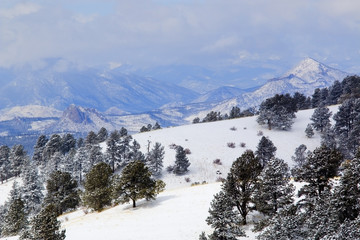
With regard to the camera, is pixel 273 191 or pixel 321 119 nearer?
pixel 273 191

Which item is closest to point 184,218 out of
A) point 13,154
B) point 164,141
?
point 164,141

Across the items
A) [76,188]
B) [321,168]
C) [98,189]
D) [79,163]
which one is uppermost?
[79,163]

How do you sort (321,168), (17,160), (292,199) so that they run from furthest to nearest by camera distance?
(17,160) → (292,199) → (321,168)

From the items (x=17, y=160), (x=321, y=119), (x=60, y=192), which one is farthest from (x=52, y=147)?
(x=321, y=119)

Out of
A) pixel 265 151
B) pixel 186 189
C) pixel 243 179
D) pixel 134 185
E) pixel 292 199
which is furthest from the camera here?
pixel 265 151

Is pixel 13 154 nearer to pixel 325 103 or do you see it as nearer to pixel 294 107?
pixel 294 107

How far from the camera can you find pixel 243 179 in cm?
3080

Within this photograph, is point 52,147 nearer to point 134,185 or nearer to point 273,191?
point 134,185

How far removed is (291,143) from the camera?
9888cm

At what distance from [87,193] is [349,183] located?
41.1 meters

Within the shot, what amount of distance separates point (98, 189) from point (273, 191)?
31964 millimetres

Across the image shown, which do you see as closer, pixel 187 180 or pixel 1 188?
pixel 187 180

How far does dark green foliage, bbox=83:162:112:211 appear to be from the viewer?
48.7m

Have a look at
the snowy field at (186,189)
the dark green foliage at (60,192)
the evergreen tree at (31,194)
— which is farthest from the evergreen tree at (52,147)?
the dark green foliage at (60,192)
